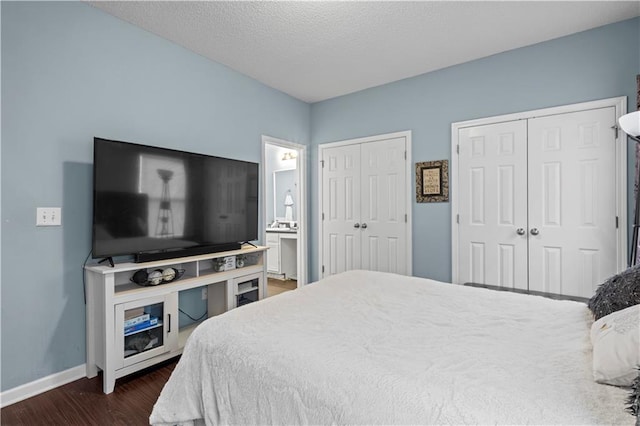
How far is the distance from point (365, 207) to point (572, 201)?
2081 mm

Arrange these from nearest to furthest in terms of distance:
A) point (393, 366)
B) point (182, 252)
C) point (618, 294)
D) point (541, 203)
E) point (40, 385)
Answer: point (393, 366) < point (618, 294) < point (40, 385) < point (182, 252) < point (541, 203)

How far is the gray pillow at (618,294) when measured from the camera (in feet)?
4.24

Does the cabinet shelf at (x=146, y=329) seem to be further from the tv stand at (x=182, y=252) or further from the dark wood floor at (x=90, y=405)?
the tv stand at (x=182, y=252)

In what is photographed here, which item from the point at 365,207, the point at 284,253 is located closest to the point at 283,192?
the point at 284,253

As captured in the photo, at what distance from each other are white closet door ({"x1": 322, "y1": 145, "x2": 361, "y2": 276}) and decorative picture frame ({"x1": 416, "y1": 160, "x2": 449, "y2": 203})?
82 cm

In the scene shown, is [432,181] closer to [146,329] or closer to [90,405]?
[146,329]

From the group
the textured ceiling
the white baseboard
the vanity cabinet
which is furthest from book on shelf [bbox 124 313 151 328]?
the vanity cabinet

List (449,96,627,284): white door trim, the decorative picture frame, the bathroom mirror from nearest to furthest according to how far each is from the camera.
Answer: (449,96,627,284): white door trim, the decorative picture frame, the bathroom mirror

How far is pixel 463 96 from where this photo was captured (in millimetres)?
3350

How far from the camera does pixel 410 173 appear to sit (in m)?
3.72

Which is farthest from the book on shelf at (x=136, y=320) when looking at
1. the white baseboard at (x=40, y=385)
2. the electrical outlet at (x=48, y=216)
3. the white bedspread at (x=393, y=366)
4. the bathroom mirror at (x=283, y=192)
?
the bathroom mirror at (x=283, y=192)

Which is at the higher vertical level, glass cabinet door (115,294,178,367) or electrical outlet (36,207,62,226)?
electrical outlet (36,207,62,226)

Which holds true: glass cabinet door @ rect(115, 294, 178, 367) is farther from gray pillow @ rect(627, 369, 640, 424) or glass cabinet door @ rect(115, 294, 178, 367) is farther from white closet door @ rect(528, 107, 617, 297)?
white closet door @ rect(528, 107, 617, 297)

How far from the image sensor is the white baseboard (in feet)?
6.56
